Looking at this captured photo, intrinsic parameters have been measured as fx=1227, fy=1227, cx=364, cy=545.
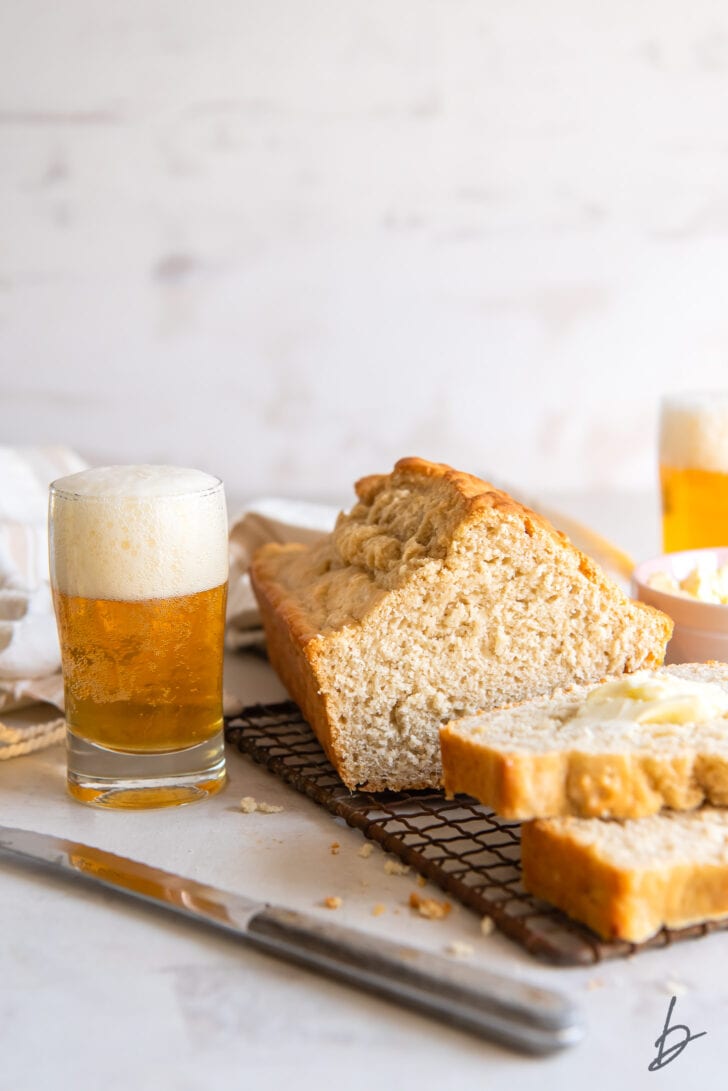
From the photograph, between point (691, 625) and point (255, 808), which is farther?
point (691, 625)

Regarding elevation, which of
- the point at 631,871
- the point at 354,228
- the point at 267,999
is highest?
the point at 354,228

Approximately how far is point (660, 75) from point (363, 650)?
3.05 meters

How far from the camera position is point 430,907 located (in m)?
1.51

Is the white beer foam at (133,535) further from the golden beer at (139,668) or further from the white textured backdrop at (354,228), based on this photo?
the white textured backdrop at (354,228)

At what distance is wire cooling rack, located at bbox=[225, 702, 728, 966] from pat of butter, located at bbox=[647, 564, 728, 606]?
2.06 feet

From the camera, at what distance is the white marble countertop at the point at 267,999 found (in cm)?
123

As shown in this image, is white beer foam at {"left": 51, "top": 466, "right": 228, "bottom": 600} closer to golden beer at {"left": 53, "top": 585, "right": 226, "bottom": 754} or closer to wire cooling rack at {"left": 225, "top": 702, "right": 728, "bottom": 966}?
golden beer at {"left": 53, "top": 585, "right": 226, "bottom": 754}

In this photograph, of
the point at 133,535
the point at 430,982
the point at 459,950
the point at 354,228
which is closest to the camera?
Result: the point at 430,982

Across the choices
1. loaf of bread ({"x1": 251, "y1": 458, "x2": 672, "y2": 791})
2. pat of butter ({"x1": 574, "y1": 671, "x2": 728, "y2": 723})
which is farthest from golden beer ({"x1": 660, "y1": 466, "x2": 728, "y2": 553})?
pat of butter ({"x1": 574, "y1": 671, "x2": 728, "y2": 723})

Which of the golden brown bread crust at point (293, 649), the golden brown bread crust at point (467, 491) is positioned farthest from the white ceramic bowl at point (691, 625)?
the golden brown bread crust at point (293, 649)


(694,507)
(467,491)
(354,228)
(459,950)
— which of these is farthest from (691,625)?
(354,228)

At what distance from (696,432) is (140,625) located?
1389mm

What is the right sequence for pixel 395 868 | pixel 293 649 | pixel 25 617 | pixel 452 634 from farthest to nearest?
pixel 25 617 < pixel 293 649 < pixel 452 634 < pixel 395 868

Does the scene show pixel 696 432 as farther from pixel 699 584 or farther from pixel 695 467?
pixel 699 584
